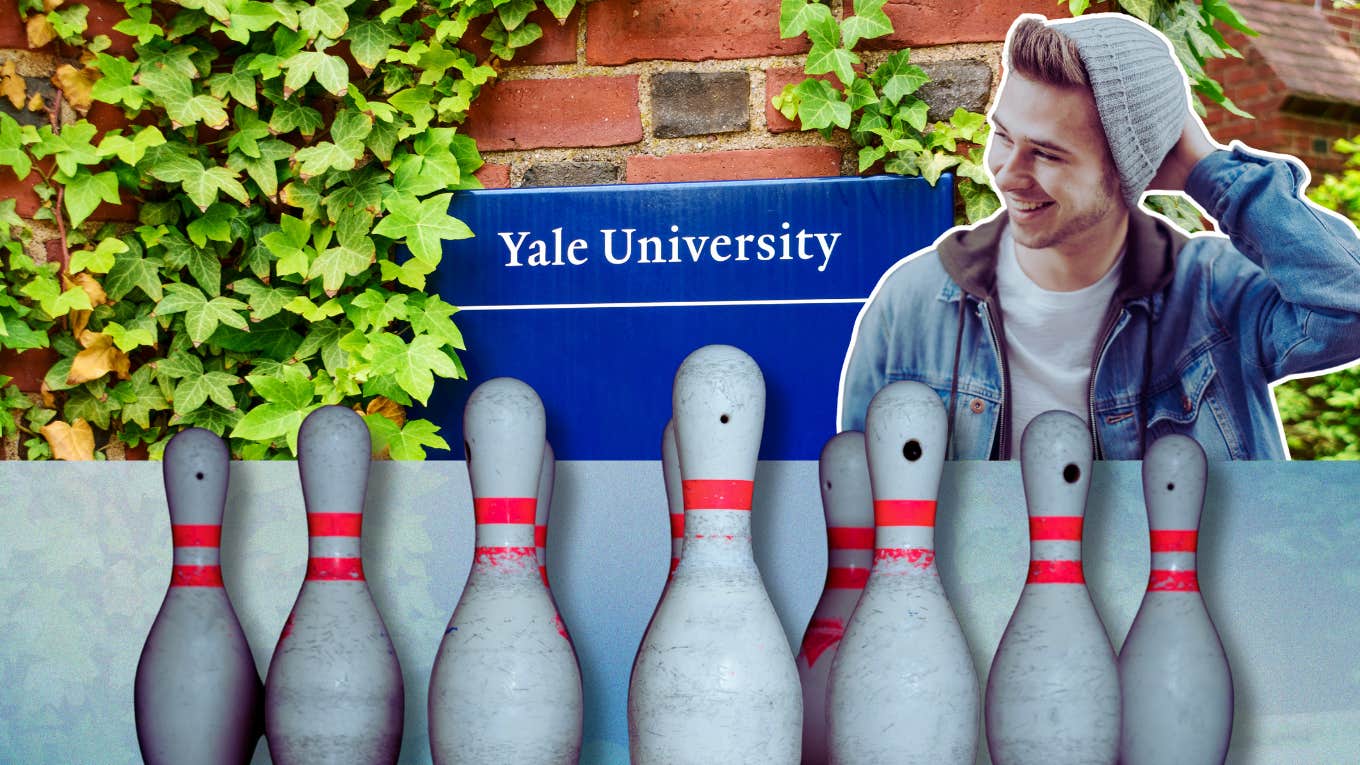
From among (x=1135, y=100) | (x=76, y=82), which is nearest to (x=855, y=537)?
(x=1135, y=100)

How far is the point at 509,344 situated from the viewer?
1433 millimetres

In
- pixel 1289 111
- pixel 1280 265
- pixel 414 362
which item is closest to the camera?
pixel 1280 265

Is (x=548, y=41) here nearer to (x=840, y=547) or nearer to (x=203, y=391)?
(x=203, y=391)

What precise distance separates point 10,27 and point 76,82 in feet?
0.32

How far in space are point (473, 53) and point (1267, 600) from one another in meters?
0.99

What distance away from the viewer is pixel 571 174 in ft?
4.82

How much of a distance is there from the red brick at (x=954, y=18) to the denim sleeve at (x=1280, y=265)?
0.25 metres

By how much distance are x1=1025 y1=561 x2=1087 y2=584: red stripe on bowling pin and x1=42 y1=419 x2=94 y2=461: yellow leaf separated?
1.05 m

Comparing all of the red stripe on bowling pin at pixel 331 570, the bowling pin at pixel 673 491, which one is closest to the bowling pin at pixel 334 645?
the red stripe on bowling pin at pixel 331 570

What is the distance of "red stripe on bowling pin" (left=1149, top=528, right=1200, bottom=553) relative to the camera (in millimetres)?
947

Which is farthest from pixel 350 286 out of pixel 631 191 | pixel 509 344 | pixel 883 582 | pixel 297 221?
pixel 883 582

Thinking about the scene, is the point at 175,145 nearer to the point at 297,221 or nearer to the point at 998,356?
the point at 297,221

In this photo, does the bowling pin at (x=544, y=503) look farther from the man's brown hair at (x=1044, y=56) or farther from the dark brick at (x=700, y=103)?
the man's brown hair at (x=1044, y=56)

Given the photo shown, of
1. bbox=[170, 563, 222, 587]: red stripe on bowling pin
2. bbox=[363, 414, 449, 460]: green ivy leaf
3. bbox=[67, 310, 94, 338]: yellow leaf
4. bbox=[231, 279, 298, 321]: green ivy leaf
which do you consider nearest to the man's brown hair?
bbox=[363, 414, 449, 460]: green ivy leaf
